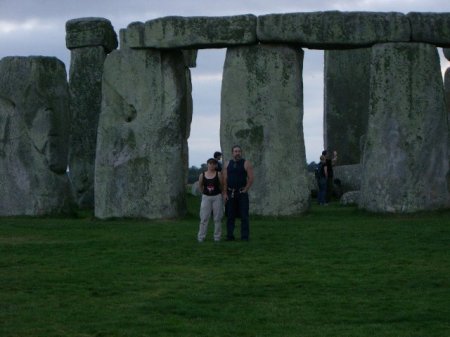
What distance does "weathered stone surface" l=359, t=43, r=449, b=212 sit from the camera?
2342cm

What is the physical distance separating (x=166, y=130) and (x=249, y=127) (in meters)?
1.32

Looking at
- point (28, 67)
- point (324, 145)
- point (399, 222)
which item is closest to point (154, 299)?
point (399, 222)

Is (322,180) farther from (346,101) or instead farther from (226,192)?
(226,192)

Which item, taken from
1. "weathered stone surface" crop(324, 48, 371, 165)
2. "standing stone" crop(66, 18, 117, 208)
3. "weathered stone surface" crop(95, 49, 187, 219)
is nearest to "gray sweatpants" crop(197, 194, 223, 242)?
"weathered stone surface" crop(95, 49, 187, 219)

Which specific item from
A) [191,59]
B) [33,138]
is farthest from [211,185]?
[191,59]

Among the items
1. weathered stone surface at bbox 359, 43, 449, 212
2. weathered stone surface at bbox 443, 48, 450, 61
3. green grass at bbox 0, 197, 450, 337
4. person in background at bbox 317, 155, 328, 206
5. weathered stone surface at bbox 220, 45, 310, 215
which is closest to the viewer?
green grass at bbox 0, 197, 450, 337

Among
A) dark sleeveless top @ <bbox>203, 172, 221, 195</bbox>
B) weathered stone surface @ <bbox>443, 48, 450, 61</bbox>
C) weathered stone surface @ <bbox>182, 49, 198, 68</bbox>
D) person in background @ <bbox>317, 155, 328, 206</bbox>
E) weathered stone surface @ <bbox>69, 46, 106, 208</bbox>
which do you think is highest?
weathered stone surface @ <bbox>182, 49, 198, 68</bbox>

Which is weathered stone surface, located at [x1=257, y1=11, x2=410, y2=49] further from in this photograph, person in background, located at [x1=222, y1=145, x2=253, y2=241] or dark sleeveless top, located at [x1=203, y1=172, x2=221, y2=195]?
dark sleeveless top, located at [x1=203, y1=172, x2=221, y2=195]

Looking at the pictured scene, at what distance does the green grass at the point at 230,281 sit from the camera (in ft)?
41.2

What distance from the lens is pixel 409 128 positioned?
2347 centimetres

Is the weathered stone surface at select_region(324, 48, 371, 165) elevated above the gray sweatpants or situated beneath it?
elevated above

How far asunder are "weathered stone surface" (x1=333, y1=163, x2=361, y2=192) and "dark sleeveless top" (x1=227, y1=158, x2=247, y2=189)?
10965mm

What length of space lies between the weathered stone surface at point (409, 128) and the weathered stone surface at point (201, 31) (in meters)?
2.09

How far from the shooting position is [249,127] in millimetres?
23891
